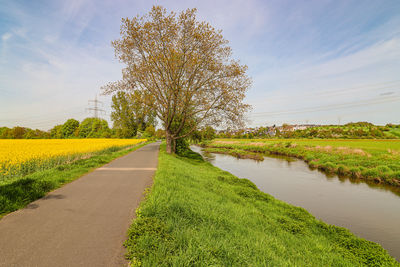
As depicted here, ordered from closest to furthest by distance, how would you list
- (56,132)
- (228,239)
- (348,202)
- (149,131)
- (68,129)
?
(228,239) < (348,202) < (68,129) < (56,132) < (149,131)

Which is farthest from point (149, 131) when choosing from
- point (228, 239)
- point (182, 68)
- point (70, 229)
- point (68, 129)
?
point (228, 239)

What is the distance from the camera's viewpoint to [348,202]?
460 inches

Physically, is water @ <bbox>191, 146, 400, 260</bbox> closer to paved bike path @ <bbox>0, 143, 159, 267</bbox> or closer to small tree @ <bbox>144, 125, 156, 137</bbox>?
paved bike path @ <bbox>0, 143, 159, 267</bbox>

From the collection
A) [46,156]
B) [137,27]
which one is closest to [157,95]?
[137,27]

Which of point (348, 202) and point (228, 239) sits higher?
point (228, 239)

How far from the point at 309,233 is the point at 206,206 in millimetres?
4051

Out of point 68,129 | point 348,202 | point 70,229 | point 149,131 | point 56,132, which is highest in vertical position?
point 68,129

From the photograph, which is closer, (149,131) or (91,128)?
(91,128)

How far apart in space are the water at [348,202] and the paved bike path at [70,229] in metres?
9.74

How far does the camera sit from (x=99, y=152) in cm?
1814

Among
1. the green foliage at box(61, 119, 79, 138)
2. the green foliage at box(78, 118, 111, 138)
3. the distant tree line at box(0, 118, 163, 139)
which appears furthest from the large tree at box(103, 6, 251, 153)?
the green foliage at box(61, 119, 79, 138)

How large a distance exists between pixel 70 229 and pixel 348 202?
49.7 feet

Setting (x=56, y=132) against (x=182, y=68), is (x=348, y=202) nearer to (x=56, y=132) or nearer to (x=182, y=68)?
(x=182, y=68)

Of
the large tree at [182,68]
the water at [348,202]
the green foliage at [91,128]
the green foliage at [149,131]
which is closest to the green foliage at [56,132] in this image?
the green foliage at [91,128]
